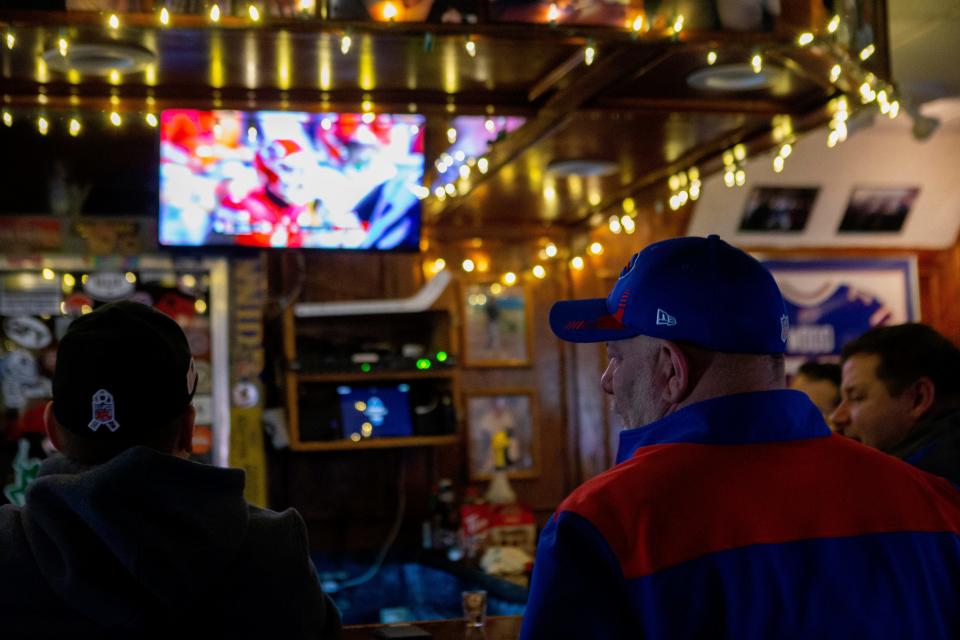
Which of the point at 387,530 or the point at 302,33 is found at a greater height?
the point at 302,33

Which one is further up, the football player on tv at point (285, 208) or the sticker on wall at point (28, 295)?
the football player on tv at point (285, 208)

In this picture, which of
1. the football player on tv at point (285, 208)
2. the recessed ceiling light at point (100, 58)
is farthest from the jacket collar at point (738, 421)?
the football player on tv at point (285, 208)

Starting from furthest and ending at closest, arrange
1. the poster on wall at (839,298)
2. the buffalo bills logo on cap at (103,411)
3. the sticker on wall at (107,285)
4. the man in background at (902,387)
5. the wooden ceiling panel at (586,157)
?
the poster on wall at (839,298) < the sticker on wall at (107,285) < the wooden ceiling panel at (586,157) < the man in background at (902,387) < the buffalo bills logo on cap at (103,411)

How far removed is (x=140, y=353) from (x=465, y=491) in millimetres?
4986

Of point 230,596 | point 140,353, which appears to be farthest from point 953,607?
point 140,353

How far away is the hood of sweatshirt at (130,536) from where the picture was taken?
166cm

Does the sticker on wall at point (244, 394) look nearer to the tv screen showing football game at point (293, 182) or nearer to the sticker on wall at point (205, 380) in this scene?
the sticker on wall at point (205, 380)

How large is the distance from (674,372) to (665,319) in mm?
74

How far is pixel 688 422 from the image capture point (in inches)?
62.4

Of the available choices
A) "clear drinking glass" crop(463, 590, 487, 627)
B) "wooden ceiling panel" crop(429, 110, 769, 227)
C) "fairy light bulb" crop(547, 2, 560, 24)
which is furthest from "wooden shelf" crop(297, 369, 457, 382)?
"clear drinking glass" crop(463, 590, 487, 627)

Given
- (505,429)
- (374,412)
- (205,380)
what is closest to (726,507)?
(205,380)

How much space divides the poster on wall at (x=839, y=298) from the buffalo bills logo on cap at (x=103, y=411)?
6.35 metres

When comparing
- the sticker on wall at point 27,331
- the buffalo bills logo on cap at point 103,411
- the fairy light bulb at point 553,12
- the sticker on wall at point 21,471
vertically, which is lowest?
the sticker on wall at point 21,471

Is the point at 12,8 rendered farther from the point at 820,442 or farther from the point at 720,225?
the point at 720,225
